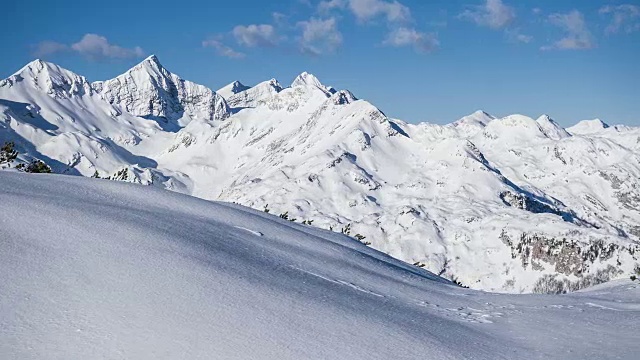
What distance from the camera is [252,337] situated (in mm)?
10422

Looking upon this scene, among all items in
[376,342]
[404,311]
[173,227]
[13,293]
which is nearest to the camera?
[13,293]

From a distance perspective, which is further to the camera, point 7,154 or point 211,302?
point 7,154

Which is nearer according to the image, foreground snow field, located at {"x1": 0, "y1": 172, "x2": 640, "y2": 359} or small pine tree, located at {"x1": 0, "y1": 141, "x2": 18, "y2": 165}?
foreground snow field, located at {"x1": 0, "y1": 172, "x2": 640, "y2": 359}

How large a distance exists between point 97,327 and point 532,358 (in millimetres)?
9047

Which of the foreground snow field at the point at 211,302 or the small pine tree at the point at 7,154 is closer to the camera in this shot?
the foreground snow field at the point at 211,302

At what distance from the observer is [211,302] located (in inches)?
461

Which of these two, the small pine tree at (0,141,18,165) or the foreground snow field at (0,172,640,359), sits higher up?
the small pine tree at (0,141,18,165)

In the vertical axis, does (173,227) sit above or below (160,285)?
above

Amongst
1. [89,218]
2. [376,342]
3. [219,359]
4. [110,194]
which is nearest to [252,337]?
[219,359]

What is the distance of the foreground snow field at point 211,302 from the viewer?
989 cm

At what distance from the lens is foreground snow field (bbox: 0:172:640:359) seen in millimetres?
9885

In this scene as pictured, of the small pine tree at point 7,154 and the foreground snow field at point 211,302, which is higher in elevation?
the small pine tree at point 7,154

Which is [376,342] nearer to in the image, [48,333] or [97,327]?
[97,327]

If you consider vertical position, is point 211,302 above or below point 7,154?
below
